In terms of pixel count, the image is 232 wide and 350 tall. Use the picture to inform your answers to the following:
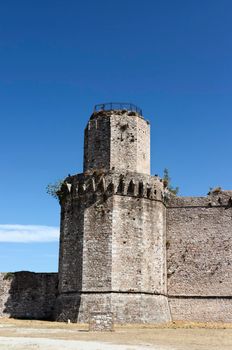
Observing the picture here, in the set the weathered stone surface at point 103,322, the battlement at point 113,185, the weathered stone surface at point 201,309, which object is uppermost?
the battlement at point 113,185

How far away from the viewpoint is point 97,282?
1156 inches

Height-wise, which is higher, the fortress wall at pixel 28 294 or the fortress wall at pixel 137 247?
the fortress wall at pixel 137 247

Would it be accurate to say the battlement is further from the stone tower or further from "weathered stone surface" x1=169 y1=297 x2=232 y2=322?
"weathered stone surface" x1=169 y1=297 x2=232 y2=322

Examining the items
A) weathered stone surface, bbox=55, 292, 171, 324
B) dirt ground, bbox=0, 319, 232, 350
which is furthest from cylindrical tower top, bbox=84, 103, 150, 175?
dirt ground, bbox=0, 319, 232, 350

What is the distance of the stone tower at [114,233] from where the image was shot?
2931cm

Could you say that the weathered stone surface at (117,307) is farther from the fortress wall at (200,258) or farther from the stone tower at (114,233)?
the fortress wall at (200,258)

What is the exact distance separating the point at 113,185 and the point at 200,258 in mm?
7595

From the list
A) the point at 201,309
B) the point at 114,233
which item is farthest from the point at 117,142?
the point at 201,309

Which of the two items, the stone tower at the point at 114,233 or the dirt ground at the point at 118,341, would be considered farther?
the stone tower at the point at 114,233

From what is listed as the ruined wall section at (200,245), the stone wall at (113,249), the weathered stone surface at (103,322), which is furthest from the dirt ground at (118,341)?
the ruined wall section at (200,245)

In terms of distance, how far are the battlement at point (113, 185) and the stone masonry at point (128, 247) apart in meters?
0.06

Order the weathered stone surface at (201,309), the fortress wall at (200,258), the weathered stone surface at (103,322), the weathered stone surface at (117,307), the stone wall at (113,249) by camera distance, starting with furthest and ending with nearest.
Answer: the fortress wall at (200,258), the weathered stone surface at (201,309), the stone wall at (113,249), the weathered stone surface at (117,307), the weathered stone surface at (103,322)

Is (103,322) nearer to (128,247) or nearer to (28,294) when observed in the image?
(128,247)

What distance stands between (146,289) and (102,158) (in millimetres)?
8668
